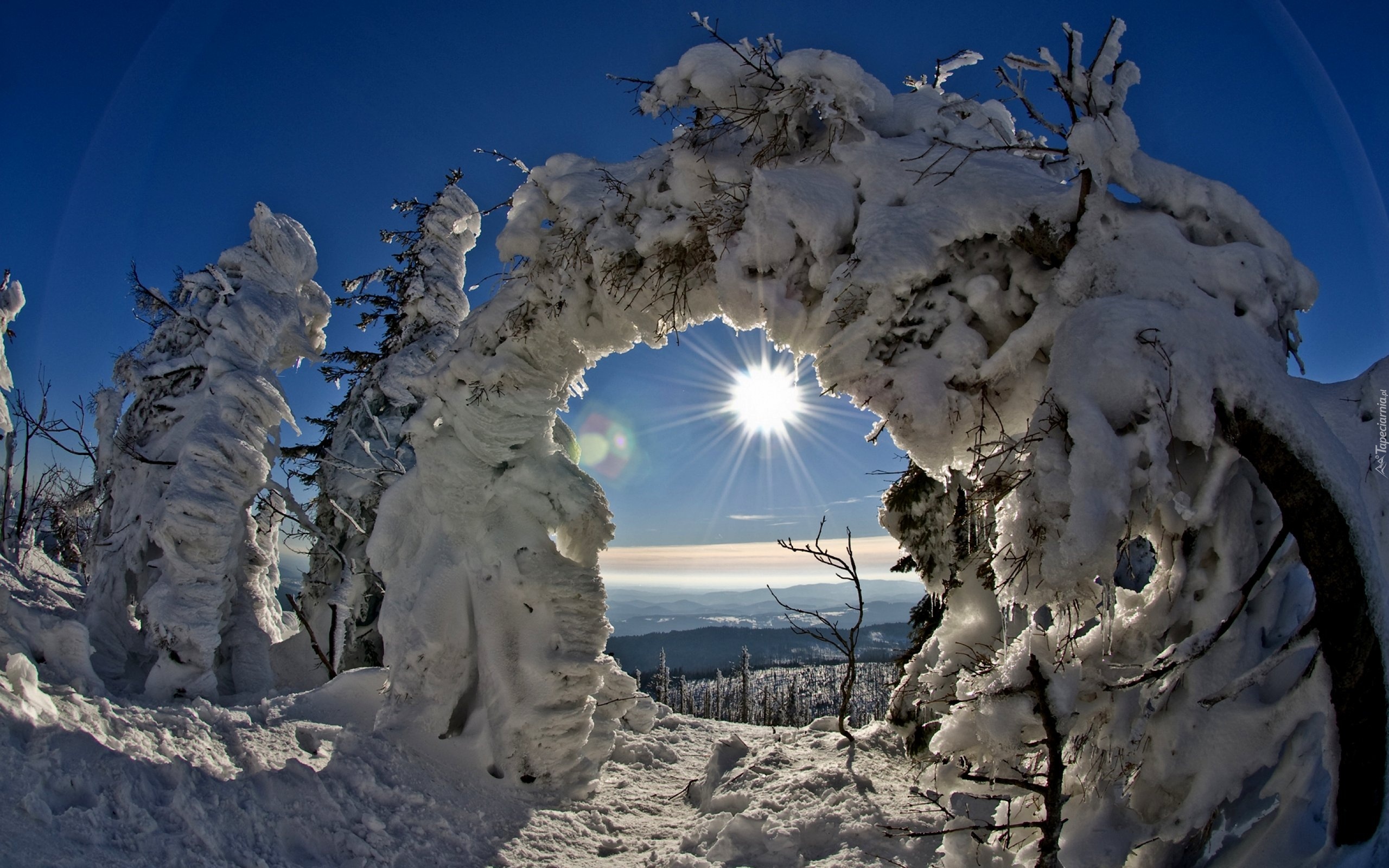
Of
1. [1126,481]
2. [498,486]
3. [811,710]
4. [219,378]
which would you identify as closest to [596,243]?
[498,486]

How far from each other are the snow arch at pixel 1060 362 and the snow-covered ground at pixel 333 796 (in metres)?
1.06

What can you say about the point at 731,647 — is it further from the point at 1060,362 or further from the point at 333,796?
the point at 1060,362

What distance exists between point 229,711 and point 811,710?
247 ft

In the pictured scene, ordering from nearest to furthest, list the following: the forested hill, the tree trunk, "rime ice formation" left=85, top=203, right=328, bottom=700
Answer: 1. the tree trunk
2. "rime ice formation" left=85, top=203, right=328, bottom=700
3. the forested hill

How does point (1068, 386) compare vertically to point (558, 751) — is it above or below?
above

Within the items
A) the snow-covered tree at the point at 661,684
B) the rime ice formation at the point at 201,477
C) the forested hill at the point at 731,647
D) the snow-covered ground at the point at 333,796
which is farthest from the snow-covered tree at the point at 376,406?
the forested hill at the point at 731,647

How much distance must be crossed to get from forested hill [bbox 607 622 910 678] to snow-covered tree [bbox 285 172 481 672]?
110 m

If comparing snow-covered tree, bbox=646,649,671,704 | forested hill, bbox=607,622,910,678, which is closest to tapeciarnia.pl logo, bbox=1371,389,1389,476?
snow-covered tree, bbox=646,649,671,704

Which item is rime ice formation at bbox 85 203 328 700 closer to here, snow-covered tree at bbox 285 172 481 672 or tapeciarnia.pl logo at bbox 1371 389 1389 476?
snow-covered tree at bbox 285 172 481 672

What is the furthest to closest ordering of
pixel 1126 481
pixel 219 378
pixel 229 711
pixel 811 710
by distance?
pixel 811 710, pixel 219 378, pixel 229 711, pixel 1126 481

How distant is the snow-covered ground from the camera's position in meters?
3.88

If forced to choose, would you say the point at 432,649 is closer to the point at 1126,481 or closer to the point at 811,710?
the point at 1126,481

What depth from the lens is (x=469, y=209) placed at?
666 inches

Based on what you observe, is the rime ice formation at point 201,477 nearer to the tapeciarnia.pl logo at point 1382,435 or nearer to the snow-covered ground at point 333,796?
the snow-covered ground at point 333,796
